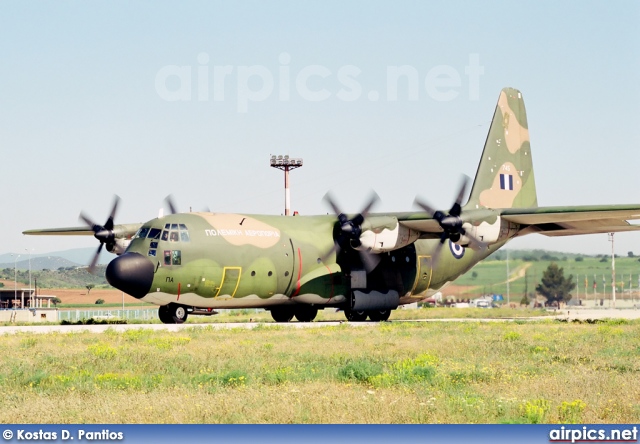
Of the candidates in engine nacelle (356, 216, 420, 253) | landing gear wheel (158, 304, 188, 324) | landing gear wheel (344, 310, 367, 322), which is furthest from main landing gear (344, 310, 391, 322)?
landing gear wheel (158, 304, 188, 324)

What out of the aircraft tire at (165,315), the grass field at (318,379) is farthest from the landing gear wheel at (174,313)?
the grass field at (318,379)

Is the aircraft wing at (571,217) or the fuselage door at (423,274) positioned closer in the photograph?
the aircraft wing at (571,217)

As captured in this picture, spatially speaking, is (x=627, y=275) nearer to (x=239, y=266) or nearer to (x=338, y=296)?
(x=338, y=296)

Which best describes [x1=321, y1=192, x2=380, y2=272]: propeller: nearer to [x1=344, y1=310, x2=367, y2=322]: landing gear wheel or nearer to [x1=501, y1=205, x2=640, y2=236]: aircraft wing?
[x1=344, y1=310, x2=367, y2=322]: landing gear wheel

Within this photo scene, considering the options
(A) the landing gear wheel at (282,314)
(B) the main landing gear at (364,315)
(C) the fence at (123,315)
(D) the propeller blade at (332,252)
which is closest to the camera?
(D) the propeller blade at (332,252)

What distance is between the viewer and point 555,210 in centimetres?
3522

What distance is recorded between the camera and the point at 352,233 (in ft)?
120

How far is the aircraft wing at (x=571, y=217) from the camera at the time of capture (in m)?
34.8

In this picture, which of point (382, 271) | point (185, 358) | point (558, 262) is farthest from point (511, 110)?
point (185, 358)

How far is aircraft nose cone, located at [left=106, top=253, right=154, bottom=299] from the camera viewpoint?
31.4 m

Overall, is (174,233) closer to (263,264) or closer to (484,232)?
(263,264)

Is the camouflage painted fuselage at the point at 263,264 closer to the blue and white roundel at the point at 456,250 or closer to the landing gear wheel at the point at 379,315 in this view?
the blue and white roundel at the point at 456,250

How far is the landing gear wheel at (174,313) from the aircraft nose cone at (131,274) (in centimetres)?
268

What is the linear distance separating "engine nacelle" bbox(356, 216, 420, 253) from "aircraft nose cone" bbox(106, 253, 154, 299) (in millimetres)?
9549
